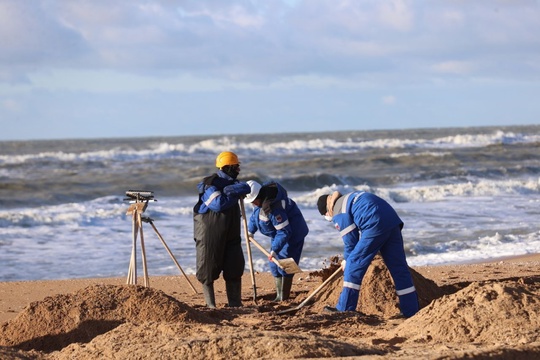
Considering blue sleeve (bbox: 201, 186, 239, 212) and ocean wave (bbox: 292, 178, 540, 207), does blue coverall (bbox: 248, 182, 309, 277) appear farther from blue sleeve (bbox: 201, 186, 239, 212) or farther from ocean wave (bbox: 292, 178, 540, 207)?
ocean wave (bbox: 292, 178, 540, 207)

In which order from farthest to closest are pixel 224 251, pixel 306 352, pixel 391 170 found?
pixel 391 170, pixel 224 251, pixel 306 352

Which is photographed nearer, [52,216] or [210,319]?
[210,319]

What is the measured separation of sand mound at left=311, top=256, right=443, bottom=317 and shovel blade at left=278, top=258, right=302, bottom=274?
0.37 metres

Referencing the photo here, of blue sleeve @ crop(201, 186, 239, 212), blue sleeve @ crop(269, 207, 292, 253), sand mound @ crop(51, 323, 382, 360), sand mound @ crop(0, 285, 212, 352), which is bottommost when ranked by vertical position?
sand mound @ crop(0, 285, 212, 352)

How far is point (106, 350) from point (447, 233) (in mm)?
11742

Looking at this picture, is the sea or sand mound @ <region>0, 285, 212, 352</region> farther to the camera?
the sea

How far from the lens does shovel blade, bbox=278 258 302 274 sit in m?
9.45

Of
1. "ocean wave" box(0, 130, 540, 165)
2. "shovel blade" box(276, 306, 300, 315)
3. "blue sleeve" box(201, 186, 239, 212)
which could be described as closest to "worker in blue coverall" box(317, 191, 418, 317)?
"shovel blade" box(276, 306, 300, 315)

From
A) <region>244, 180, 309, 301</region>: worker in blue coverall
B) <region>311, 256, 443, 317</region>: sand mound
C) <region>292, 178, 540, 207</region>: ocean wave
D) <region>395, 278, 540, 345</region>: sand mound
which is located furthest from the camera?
<region>292, 178, 540, 207</region>: ocean wave

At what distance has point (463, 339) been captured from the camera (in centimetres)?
632

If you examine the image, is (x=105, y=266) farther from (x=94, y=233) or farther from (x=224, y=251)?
(x=224, y=251)

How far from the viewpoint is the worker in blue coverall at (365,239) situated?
802 centimetres

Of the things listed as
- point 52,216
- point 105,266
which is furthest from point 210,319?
point 52,216

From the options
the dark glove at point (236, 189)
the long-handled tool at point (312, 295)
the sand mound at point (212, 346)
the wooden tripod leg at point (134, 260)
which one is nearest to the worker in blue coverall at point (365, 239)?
the long-handled tool at point (312, 295)
